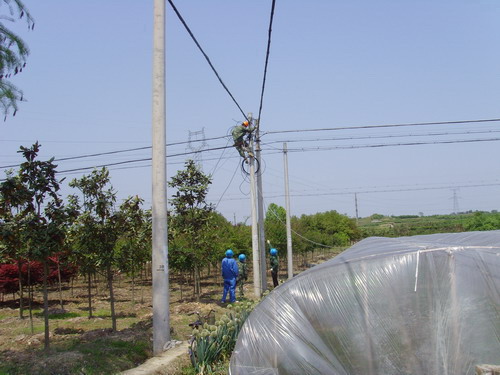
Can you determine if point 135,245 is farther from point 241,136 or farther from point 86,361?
point 86,361

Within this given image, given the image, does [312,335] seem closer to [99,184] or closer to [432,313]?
[432,313]

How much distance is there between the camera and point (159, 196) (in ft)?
25.0

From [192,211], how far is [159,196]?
820 centimetres

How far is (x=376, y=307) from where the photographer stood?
5.71 m

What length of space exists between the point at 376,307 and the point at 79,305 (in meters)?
15.7

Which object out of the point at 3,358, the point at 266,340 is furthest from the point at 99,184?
the point at 266,340

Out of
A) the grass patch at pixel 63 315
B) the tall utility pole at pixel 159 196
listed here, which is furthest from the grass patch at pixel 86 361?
the grass patch at pixel 63 315

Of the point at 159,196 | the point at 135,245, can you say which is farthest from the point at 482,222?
the point at 159,196

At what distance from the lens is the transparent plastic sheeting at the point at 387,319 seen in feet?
17.9

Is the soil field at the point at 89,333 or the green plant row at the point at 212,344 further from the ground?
the green plant row at the point at 212,344

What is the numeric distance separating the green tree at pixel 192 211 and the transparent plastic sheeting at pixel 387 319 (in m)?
9.88

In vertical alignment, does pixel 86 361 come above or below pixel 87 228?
below

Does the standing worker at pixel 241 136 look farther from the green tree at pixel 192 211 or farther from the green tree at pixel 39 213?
the green tree at pixel 39 213

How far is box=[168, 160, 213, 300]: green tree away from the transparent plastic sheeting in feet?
32.4
